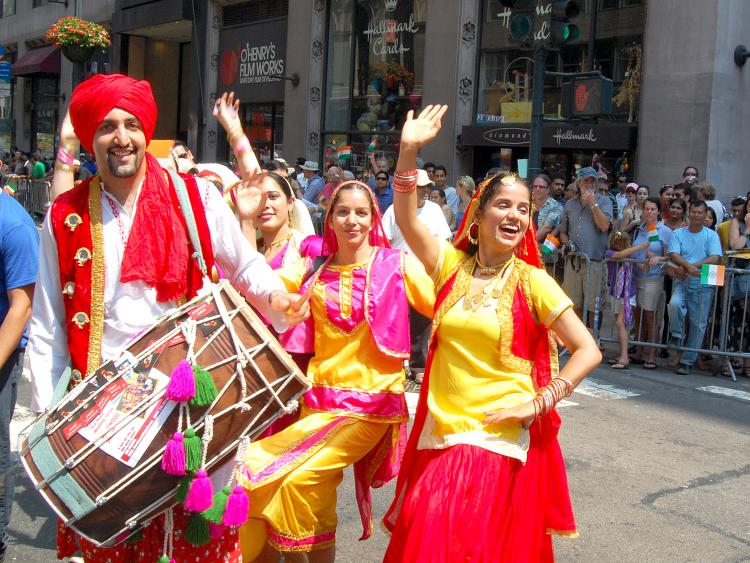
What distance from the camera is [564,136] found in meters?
15.7

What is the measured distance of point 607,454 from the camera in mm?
6441

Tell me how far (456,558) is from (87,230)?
1740 mm

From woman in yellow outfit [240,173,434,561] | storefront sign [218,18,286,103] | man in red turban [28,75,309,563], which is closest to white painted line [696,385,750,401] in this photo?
woman in yellow outfit [240,173,434,561]

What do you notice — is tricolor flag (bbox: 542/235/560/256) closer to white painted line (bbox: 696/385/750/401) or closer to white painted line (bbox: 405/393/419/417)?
white painted line (bbox: 696/385/750/401)

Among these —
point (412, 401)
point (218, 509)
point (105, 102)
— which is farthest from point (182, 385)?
point (412, 401)

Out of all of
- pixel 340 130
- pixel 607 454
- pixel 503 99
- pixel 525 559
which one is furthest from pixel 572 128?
pixel 525 559

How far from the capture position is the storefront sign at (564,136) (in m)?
14.9

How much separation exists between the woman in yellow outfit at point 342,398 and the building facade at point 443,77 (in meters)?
6.87

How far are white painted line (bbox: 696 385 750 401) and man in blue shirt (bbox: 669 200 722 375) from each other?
0.62 m

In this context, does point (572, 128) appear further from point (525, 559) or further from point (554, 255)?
point (525, 559)

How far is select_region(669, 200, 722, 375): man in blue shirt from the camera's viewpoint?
31.3ft

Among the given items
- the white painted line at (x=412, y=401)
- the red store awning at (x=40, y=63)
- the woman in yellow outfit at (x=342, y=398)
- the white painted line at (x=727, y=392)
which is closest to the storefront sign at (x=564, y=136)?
the white painted line at (x=727, y=392)

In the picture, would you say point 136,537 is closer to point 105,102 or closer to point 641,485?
point 105,102

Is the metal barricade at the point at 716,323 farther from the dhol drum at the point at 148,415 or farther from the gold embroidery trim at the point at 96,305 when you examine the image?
the gold embroidery trim at the point at 96,305
